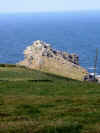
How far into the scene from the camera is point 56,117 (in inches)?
760

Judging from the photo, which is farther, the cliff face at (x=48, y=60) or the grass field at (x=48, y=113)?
the cliff face at (x=48, y=60)

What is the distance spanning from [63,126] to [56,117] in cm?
285

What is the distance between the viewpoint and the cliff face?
107975mm

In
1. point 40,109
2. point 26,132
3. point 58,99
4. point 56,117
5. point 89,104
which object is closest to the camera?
point 26,132

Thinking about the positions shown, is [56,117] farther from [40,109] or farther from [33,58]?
[33,58]

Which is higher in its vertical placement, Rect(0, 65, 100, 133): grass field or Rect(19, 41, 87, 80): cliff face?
Rect(19, 41, 87, 80): cliff face

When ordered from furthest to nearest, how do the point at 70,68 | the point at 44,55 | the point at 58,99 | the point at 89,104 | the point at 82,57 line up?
the point at 82,57 < the point at 44,55 < the point at 70,68 < the point at 58,99 < the point at 89,104

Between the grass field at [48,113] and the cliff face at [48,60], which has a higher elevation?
the cliff face at [48,60]

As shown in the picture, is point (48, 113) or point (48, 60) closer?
point (48, 113)

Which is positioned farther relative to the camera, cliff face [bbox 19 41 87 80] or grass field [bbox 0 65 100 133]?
cliff face [bbox 19 41 87 80]

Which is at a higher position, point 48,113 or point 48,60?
point 48,60

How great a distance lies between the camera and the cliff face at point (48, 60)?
354ft

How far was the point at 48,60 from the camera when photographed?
11450 cm

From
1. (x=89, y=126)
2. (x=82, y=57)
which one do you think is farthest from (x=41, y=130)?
(x=82, y=57)
